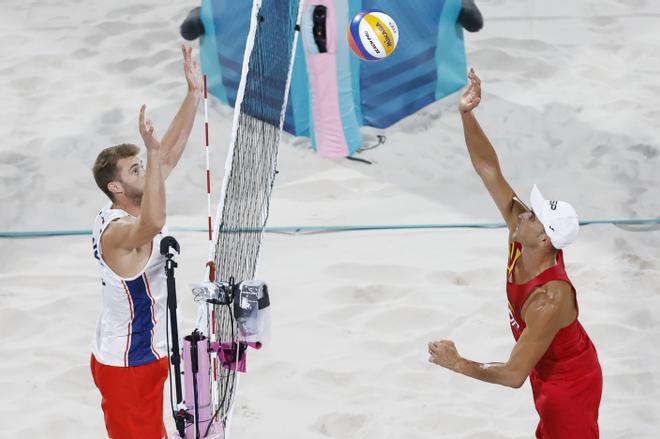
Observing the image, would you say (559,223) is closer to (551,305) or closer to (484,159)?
(551,305)

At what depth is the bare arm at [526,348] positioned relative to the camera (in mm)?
4055

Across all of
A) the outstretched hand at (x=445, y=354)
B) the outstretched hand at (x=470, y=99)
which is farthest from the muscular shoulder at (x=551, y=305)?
the outstretched hand at (x=470, y=99)

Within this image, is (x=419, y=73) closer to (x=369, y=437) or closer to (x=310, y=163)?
(x=310, y=163)

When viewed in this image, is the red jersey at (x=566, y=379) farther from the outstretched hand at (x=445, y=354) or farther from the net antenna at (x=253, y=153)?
the net antenna at (x=253, y=153)

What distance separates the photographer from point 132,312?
4.43 metres

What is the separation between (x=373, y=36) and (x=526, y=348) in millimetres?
3718

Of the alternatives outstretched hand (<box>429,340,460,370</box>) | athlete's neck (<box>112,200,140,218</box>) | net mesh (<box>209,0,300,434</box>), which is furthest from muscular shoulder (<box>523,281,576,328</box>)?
net mesh (<box>209,0,300,434</box>)

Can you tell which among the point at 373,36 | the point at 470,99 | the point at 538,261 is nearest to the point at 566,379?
the point at 538,261

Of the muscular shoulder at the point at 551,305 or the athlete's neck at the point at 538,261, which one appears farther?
the athlete's neck at the point at 538,261

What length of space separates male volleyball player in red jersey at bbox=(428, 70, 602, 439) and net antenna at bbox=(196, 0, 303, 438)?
1249 millimetres

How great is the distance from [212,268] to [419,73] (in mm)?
4598

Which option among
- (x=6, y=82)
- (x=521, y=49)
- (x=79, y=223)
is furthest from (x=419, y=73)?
(x=6, y=82)

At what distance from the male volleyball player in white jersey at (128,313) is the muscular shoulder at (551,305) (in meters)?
1.45

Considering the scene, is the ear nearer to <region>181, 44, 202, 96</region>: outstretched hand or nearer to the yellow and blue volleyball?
<region>181, 44, 202, 96</region>: outstretched hand
